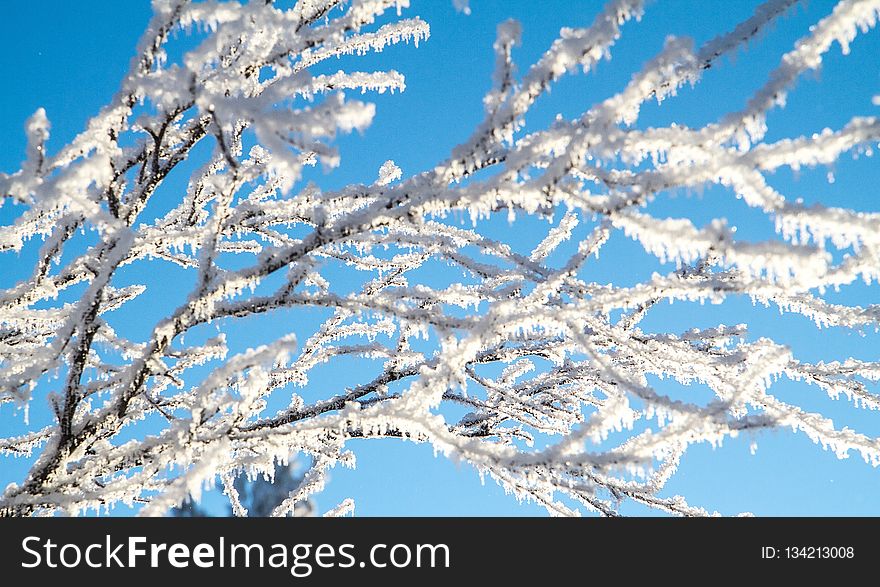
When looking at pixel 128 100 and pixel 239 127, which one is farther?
pixel 239 127

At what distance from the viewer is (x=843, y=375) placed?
2.67m

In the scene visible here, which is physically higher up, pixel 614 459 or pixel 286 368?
pixel 286 368

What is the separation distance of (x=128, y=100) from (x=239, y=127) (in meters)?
0.90

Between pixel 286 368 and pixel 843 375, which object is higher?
pixel 286 368

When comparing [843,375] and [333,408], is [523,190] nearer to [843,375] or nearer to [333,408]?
[333,408]

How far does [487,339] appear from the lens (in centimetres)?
178
